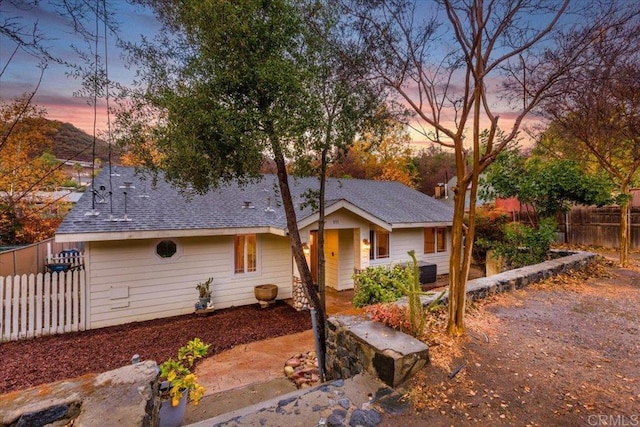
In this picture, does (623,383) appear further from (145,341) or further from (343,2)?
(145,341)

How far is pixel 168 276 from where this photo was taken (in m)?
7.82

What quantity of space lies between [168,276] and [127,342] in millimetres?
1908

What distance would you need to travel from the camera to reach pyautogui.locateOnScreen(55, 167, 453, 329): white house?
7.07 m

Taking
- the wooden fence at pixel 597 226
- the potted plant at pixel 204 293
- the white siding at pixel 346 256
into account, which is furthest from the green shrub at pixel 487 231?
the potted plant at pixel 204 293

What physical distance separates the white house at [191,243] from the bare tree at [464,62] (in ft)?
9.85

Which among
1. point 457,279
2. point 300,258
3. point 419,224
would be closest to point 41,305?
point 300,258

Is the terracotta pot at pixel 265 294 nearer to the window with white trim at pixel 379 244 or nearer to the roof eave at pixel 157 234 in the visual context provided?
the roof eave at pixel 157 234

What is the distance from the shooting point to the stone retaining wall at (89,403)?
2.19 meters

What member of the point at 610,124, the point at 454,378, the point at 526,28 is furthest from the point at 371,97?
the point at 610,124

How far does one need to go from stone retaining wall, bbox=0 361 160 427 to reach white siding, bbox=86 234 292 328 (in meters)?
5.32

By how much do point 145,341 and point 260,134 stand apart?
16.9ft

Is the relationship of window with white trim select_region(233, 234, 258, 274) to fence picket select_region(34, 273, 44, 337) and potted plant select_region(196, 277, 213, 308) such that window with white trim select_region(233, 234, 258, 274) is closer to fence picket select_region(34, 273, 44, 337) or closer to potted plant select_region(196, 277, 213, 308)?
potted plant select_region(196, 277, 213, 308)

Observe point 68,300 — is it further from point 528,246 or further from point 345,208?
point 528,246

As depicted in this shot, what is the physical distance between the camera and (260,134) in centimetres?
430
